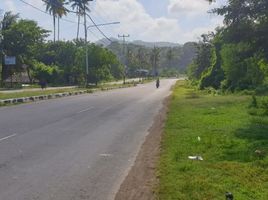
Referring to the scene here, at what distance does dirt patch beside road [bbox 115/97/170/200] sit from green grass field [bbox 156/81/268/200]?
186mm

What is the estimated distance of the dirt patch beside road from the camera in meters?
8.03

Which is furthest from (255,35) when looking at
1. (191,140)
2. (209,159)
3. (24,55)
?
(24,55)

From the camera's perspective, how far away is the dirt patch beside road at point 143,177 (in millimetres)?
8031

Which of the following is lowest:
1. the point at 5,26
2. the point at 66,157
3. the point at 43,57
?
the point at 66,157

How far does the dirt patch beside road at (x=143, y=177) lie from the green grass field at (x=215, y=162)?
0.19 m

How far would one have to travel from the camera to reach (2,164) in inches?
411

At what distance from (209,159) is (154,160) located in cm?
129

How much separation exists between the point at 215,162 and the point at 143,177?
Answer: 5.96 ft

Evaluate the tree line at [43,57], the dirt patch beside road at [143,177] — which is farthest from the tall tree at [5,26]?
the dirt patch beside road at [143,177]

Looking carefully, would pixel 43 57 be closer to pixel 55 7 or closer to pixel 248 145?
pixel 55 7

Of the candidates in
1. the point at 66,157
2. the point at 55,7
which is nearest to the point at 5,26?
the point at 55,7

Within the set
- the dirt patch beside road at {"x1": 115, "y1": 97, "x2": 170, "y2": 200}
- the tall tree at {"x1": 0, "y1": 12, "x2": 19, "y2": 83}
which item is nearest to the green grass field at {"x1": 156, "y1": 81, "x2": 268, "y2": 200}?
the dirt patch beside road at {"x1": 115, "y1": 97, "x2": 170, "y2": 200}

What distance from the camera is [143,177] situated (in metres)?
9.43

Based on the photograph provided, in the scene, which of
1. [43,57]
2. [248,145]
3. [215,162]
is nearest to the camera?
[215,162]
